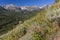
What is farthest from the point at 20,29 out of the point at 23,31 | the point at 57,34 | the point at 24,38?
the point at 57,34

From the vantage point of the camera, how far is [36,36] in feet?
36.3

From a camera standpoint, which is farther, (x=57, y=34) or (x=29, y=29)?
(x=29, y=29)

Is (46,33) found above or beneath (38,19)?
→ beneath

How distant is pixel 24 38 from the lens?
1120 centimetres

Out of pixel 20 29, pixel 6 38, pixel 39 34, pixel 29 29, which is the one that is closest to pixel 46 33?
pixel 39 34

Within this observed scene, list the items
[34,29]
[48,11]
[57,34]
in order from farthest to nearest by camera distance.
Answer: [48,11]
[34,29]
[57,34]

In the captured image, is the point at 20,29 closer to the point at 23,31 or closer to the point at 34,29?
the point at 23,31

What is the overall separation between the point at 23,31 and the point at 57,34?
233cm

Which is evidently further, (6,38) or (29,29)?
(6,38)

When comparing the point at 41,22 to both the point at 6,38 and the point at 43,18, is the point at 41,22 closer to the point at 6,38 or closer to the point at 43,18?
the point at 43,18

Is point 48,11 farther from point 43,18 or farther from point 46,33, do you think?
point 46,33

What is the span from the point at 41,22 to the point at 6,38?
2603 millimetres

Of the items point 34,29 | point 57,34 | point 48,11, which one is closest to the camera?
point 57,34

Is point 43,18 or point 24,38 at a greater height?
point 43,18
